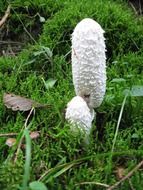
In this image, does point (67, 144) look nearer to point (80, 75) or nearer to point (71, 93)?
point (80, 75)

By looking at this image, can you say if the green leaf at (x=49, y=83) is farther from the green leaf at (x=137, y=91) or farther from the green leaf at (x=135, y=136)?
the green leaf at (x=135, y=136)

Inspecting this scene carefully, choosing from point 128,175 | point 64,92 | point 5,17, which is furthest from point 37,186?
point 5,17

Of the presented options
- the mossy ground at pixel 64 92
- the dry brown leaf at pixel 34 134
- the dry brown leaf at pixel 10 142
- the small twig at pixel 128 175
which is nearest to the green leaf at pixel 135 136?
the mossy ground at pixel 64 92

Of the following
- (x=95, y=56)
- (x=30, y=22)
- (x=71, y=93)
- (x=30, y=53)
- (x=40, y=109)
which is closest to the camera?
(x=95, y=56)

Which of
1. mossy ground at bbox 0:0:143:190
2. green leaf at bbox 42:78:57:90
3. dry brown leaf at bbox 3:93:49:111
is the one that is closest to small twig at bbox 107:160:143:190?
mossy ground at bbox 0:0:143:190

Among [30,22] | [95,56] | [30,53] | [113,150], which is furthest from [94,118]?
[30,22]

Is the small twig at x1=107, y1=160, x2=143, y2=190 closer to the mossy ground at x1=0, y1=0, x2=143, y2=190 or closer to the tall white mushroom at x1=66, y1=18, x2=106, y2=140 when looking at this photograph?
the mossy ground at x1=0, y1=0, x2=143, y2=190

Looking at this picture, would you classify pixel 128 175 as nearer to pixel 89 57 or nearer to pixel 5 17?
pixel 89 57
